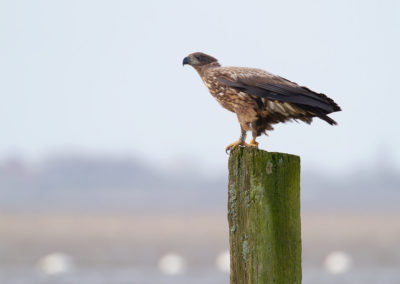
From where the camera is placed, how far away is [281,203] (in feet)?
15.6

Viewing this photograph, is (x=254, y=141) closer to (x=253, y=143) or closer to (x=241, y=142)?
(x=253, y=143)

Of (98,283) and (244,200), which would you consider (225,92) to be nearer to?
(244,200)

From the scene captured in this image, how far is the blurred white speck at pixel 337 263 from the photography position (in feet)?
73.3

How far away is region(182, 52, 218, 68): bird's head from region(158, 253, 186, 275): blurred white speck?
15122 mm

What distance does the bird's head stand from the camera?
7.30 m

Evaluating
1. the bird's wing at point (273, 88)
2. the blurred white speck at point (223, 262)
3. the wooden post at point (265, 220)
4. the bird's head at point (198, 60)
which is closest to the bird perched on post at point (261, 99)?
the bird's wing at point (273, 88)

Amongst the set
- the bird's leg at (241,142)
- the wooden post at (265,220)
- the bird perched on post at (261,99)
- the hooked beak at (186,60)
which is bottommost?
the wooden post at (265,220)

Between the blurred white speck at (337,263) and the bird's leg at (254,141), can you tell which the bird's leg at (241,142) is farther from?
the blurred white speck at (337,263)

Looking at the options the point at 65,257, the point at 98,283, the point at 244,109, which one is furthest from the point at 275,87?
the point at 65,257

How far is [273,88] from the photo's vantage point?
6062 millimetres

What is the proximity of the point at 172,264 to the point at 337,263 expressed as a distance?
19.4ft

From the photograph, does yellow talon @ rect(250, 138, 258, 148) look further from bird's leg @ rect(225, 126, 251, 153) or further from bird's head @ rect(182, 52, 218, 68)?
bird's head @ rect(182, 52, 218, 68)

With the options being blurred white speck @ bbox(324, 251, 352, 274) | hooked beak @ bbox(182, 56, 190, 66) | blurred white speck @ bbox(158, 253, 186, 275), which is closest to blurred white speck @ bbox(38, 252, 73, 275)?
blurred white speck @ bbox(158, 253, 186, 275)

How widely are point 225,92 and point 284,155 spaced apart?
1843mm
